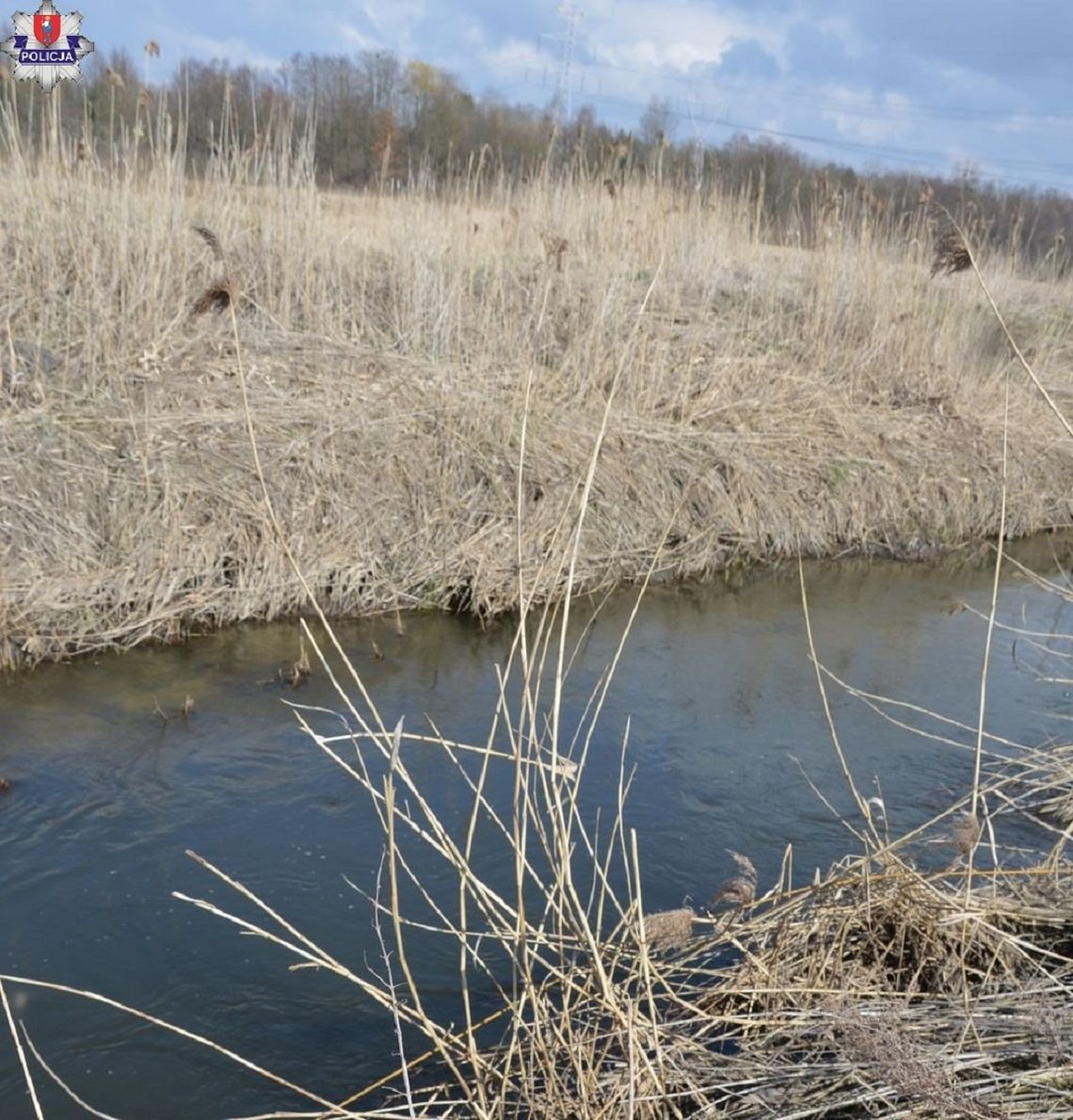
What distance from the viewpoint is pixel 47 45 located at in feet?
27.0

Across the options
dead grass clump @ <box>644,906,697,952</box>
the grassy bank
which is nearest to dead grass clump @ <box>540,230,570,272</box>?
the grassy bank

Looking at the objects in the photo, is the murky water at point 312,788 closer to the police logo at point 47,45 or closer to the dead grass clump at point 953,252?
the dead grass clump at point 953,252

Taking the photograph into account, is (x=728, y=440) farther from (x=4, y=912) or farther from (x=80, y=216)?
(x=4, y=912)

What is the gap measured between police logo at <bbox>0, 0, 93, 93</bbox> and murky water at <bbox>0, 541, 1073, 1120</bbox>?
4648 millimetres

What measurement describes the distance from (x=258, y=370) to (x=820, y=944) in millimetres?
4821

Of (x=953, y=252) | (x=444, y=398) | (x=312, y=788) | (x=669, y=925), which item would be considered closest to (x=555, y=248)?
(x=444, y=398)

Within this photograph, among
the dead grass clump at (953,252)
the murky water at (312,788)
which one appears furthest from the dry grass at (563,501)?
the dead grass clump at (953,252)

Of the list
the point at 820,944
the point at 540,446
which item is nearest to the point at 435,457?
the point at 540,446

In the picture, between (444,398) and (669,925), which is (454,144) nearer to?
(444,398)

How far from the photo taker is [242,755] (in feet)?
14.0

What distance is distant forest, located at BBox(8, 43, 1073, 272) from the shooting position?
26.5 ft

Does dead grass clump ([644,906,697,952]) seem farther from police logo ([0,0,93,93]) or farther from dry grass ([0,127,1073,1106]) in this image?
police logo ([0,0,93,93])

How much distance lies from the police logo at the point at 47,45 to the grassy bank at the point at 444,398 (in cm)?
99

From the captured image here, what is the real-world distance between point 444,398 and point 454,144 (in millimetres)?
5143
